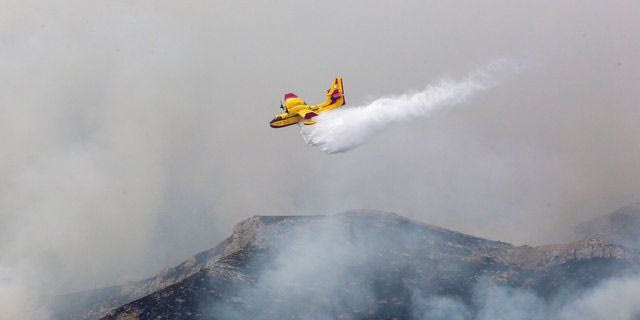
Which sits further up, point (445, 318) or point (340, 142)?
point (340, 142)

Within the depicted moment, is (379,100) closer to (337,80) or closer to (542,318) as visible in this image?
(337,80)

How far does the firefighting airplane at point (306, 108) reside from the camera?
598ft

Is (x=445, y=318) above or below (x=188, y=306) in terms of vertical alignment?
below

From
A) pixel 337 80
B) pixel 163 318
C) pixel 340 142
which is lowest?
pixel 163 318

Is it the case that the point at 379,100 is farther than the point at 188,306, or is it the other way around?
the point at 188,306

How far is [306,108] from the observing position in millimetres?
184500

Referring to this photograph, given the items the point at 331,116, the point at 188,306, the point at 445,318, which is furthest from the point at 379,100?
the point at 188,306

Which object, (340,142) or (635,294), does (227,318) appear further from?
(635,294)

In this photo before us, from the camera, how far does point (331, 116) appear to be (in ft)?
601

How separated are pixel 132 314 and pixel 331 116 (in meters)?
80.4

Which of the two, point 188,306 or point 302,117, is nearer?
point 302,117

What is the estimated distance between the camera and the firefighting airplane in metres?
182

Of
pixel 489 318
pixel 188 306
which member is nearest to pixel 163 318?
pixel 188 306

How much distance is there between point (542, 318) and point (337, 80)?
90801 mm
